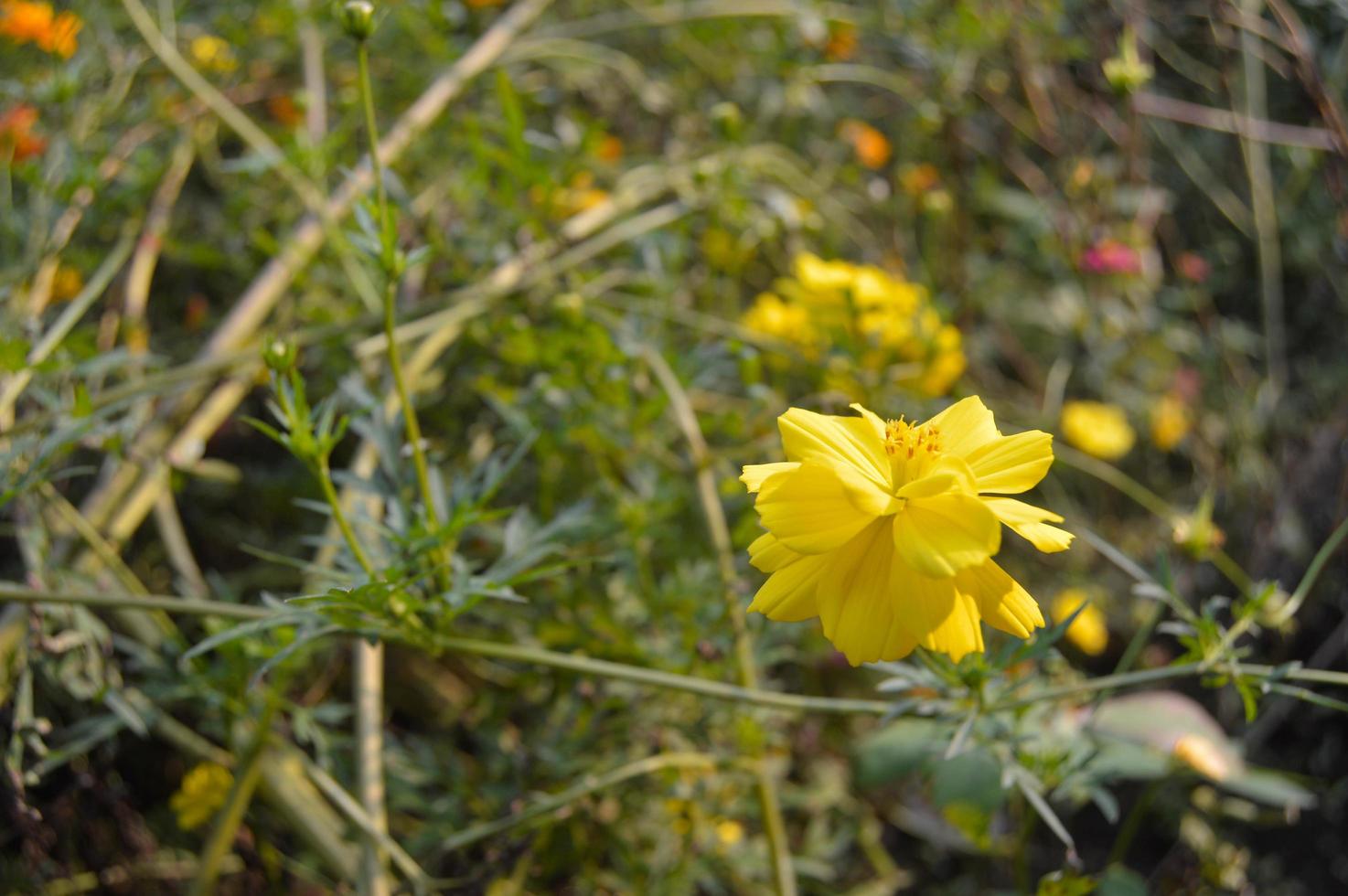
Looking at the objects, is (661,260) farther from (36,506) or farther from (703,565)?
(36,506)

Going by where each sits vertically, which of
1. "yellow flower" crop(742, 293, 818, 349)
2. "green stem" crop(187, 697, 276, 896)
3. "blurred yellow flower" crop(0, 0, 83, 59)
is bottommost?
"green stem" crop(187, 697, 276, 896)

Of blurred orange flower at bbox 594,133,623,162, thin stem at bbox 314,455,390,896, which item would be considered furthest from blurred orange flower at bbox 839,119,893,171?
thin stem at bbox 314,455,390,896

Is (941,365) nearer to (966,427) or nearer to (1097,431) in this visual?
(1097,431)

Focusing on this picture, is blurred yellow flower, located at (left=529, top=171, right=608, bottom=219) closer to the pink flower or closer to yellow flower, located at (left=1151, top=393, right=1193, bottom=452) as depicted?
the pink flower

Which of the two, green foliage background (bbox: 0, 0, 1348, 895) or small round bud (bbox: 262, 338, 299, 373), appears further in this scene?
green foliage background (bbox: 0, 0, 1348, 895)

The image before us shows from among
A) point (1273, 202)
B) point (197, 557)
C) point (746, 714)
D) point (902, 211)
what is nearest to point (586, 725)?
point (746, 714)

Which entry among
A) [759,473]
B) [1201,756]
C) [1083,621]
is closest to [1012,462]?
[759,473]
